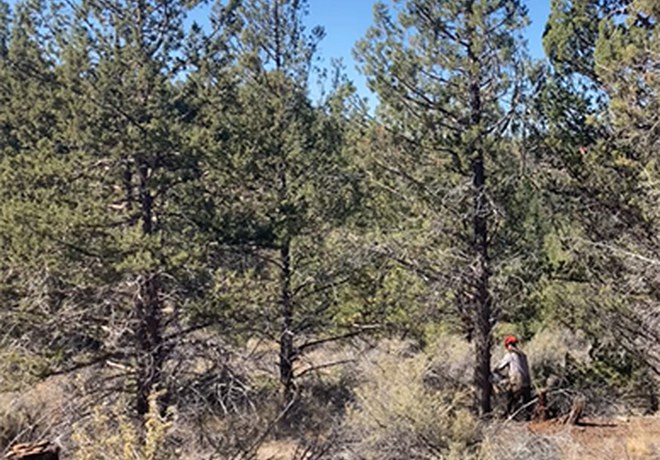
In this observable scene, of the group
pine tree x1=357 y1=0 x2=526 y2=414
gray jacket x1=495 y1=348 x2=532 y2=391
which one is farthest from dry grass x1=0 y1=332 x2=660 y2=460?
pine tree x1=357 y1=0 x2=526 y2=414

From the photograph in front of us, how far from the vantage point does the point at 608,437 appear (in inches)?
316

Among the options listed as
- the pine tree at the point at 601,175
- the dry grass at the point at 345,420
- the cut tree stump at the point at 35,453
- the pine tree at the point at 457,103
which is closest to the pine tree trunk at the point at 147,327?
the dry grass at the point at 345,420

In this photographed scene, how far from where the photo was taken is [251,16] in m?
11.3

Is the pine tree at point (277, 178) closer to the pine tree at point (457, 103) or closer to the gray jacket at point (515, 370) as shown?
the pine tree at point (457, 103)

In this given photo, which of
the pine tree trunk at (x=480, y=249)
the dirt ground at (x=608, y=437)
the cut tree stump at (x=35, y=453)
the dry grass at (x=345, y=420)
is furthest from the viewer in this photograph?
the pine tree trunk at (x=480, y=249)

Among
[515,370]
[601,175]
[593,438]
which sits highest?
[601,175]

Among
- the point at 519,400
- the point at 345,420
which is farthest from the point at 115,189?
the point at 519,400

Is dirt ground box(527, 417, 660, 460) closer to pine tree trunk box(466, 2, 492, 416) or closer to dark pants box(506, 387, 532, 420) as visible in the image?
dark pants box(506, 387, 532, 420)

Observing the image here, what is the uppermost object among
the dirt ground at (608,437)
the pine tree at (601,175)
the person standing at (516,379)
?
the pine tree at (601,175)

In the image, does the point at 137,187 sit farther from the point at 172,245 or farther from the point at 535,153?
the point at 535,153

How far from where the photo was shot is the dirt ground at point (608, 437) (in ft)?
23.5

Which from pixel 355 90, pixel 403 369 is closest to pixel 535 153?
pixel 355 90

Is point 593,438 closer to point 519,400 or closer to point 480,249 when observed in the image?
point 519,400

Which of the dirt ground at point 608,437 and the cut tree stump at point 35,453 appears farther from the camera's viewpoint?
the dirt ground at point 608,437
